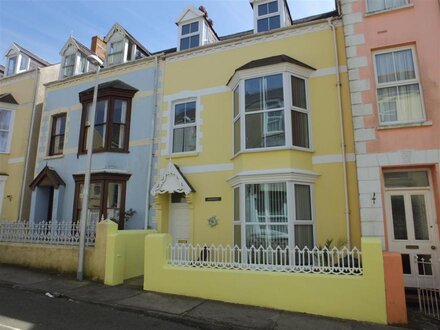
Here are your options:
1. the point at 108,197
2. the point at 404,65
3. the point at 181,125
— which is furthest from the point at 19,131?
the point at 404,65

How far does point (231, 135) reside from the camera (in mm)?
10852

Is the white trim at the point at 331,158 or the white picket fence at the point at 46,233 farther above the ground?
the white trim at the point at 331,158

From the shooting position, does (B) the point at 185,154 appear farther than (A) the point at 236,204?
Yes

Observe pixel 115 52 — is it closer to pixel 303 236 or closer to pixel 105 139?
pixel 105 139

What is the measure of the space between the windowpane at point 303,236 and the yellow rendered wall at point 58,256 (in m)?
5.36

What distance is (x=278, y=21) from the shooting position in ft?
37.8

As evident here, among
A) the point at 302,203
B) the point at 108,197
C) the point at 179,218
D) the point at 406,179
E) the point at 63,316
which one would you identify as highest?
the point at 406,179

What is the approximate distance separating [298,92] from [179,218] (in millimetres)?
5764

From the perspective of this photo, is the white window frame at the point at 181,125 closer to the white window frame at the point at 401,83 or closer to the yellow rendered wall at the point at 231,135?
the yellow rendered wall at the point at 231,135

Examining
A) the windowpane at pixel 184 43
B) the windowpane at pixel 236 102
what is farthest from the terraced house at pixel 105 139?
the windowpane at pixel 236 102

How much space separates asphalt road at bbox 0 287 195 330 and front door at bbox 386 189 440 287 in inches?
227

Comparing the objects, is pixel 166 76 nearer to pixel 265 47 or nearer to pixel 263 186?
pixel 265 47

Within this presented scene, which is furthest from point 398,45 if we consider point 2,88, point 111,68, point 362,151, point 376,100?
point 2,88

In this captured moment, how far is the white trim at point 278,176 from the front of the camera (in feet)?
29.6
